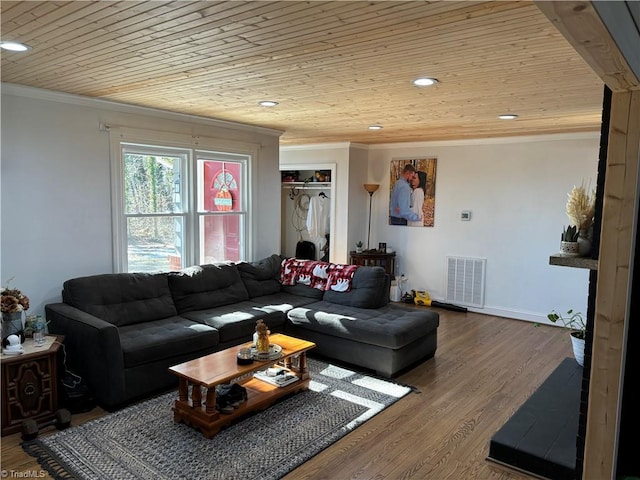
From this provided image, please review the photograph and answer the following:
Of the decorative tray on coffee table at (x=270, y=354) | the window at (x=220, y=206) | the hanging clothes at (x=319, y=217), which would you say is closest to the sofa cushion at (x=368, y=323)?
the decorative tray on coffee table at (x=270, y=354)

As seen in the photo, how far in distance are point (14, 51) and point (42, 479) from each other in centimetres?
238

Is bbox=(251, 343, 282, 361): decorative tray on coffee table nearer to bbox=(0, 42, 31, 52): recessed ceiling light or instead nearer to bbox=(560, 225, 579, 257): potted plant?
bbox=(560, 225, 579, 257): potted plant

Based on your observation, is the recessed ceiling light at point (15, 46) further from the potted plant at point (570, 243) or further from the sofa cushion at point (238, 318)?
the potted plant at point (570, 243)

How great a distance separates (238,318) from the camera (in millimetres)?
4160

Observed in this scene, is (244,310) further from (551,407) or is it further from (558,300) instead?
(558,300)

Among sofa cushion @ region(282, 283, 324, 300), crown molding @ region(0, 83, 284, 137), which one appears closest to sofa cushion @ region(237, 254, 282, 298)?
sofa cushion @ region(282, 283, 324, 300)

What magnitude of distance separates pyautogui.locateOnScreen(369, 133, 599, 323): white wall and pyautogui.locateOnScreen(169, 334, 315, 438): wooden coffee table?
3.67m

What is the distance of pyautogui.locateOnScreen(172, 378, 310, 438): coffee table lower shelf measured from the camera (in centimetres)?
297

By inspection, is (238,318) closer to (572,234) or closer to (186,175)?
(186,175)

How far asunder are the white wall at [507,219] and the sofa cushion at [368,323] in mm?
2177

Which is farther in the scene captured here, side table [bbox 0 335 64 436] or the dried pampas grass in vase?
side table [bbox 0 335 64 436]

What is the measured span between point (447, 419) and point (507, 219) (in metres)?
3.53

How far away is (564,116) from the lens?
439cm

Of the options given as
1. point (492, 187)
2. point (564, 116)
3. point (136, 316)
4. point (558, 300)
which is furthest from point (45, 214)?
point (558, 300)
